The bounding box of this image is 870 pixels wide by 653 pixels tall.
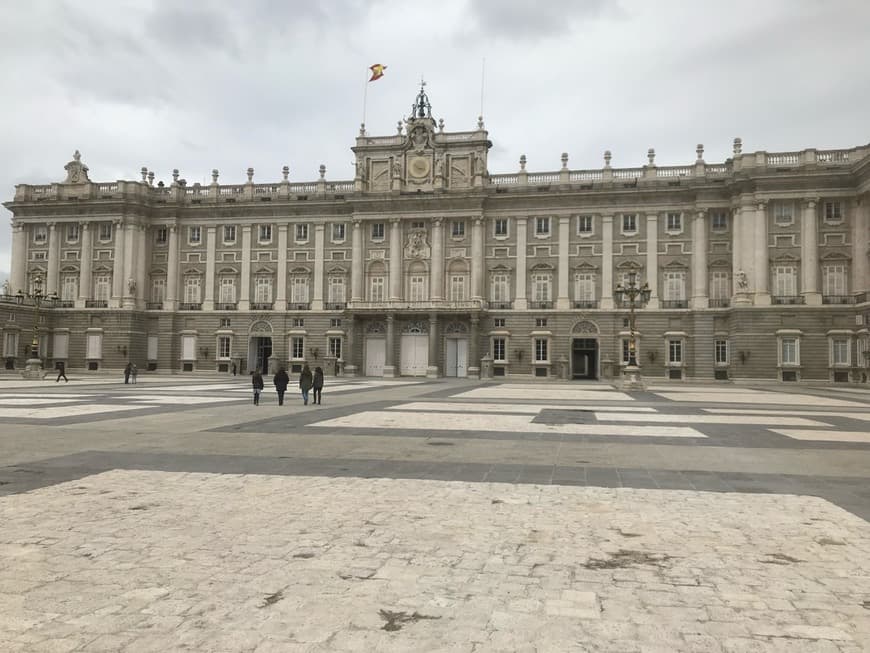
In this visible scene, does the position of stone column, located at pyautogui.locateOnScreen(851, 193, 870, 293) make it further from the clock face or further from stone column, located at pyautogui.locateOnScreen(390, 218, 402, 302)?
stone column, located at pyautogui.locateOnScreen(390, 218, 402, 302)

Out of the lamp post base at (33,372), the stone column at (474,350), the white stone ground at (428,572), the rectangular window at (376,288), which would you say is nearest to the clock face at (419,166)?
A: the rectangular window at (376,288)

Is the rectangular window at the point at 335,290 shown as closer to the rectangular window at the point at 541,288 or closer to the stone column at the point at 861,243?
the rectangular window at the point at 541,288

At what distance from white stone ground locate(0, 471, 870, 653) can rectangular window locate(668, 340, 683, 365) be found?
4502cm

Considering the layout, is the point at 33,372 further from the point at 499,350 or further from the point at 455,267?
the point at 499,350

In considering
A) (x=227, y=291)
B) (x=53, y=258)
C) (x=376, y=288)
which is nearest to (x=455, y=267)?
(x=376, y=288)

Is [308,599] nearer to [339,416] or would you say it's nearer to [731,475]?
[731,475]

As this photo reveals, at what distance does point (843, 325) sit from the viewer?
4650cm

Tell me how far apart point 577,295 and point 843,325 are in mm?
19102

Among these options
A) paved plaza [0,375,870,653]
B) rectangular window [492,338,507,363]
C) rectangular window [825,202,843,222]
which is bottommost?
paved plaza [0,375,870,653]

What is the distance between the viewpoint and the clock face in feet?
181

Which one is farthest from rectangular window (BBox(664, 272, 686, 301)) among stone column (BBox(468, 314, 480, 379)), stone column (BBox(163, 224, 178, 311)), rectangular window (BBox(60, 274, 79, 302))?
rectangular window (BBox(60, 274, 79, 302))

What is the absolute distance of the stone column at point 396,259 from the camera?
5494 cm

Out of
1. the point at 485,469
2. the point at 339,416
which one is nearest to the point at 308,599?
the point at 485,469

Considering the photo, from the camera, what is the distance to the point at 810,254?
47.3 meters
